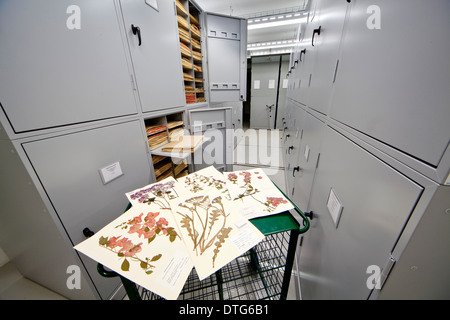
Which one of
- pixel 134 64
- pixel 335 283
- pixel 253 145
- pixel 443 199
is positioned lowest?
pixel 253 145

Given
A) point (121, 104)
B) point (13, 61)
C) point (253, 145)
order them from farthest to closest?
point (253, 145) → point (121, 104) → point (13, 61)

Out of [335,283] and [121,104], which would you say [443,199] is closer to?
[335,283]

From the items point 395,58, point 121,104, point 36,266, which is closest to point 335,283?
point 395,58

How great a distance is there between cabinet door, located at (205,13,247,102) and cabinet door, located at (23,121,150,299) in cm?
156

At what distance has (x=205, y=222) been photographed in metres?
0.66

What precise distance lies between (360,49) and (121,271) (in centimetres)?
110

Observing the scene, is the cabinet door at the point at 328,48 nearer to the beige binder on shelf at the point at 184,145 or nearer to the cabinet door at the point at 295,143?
the cabinet door at the point at 295,143

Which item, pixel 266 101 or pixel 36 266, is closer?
pixel 36 266

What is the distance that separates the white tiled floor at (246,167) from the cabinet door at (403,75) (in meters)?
1.34

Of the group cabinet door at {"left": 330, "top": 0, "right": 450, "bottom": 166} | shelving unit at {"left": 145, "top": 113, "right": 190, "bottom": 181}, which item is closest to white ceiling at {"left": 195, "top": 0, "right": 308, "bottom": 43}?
shelving unit at {"left": 145, "top": 113, "right": 190, "bottom": 181}

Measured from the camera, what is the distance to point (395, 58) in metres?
0.39

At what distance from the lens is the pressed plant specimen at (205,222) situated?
22.5 inches

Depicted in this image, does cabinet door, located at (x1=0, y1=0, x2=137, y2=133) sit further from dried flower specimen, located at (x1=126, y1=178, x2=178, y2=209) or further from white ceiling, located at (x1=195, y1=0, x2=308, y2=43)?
white ceiling, located at (x1=195, y1=0, x2=308, y2=43)

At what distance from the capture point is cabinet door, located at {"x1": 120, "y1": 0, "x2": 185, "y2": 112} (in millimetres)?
1129
